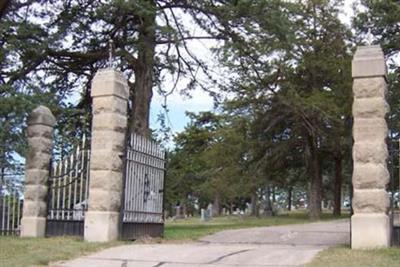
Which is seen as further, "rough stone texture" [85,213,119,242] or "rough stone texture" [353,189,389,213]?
"rough stone texture" [85,213,119,242]

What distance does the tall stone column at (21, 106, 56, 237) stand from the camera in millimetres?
14406

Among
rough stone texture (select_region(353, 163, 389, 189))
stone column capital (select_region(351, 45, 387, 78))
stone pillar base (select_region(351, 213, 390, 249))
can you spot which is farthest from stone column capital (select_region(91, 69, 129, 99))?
stone pillar base (select_region(351, 213, 390, 249))

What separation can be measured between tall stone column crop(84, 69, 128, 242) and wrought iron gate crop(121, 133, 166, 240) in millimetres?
382

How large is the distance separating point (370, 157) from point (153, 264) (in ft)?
15.6

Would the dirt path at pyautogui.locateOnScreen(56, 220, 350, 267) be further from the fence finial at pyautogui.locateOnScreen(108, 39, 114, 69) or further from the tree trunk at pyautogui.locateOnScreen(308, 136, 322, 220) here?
the tree trunk at pyautogui.locateOnScreen(308, 136, 322, 220)

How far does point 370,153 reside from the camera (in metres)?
11.8

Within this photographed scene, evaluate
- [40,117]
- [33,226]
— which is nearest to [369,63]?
[40,117]

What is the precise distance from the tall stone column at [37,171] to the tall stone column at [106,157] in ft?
5.57

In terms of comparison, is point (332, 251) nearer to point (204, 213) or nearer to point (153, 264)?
point (153, 264)

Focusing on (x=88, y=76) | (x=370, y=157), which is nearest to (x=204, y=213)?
(x=88, y=76)

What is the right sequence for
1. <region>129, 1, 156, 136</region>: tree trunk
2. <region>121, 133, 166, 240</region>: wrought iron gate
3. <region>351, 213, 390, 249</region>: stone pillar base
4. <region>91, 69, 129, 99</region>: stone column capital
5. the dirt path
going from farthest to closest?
<region>129, 1, 156, 136</region>: tree trunk
<region>121, 133, 166, 240</region>: wrought iron gate
<region>91, 69, 129, 99</region>: stone column capital
<region>351, 213, 390, 249</region>: stone pillar base
the dirt path

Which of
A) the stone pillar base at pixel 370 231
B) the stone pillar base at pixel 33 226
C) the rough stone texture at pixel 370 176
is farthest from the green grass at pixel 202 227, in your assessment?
the rough stone texture at pixel 370 176

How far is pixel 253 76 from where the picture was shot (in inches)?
1046

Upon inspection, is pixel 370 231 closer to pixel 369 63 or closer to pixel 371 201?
pixel 371 201
